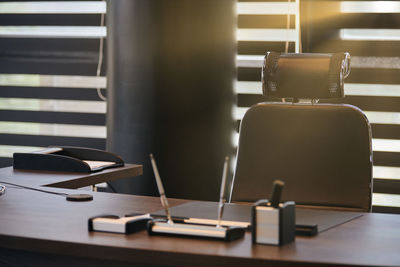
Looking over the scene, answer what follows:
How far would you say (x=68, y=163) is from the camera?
2545 millimetres

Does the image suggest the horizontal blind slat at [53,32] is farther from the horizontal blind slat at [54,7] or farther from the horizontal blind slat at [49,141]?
the horizontal blind slat at [49,141]

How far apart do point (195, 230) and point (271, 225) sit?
0.61 ft

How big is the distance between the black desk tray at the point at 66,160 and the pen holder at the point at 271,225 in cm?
117

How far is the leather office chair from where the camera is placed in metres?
2.29

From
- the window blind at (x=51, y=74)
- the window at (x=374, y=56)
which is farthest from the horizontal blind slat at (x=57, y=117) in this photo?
the window at (x=374, y=56)

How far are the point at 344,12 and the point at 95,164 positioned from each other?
191cm

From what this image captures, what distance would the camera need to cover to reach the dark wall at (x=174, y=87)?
329 cm

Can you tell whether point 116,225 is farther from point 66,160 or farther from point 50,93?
point 50,93

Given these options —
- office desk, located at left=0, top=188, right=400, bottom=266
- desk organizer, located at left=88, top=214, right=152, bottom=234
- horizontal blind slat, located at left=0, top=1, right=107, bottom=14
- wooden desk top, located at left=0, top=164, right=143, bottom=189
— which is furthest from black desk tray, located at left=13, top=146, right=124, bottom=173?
horizontal blind slat, located at left=0, top=1, right=107, bottom=14

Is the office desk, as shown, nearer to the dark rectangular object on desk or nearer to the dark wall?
the dark rectangular object on desk

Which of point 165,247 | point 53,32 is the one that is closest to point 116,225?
point 165,247

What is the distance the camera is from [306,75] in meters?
2.29

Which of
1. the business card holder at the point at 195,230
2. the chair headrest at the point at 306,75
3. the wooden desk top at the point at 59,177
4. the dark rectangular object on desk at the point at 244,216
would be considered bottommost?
the wooden desk top at the point at 59,177

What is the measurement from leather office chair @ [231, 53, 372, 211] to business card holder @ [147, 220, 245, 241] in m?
0.81
